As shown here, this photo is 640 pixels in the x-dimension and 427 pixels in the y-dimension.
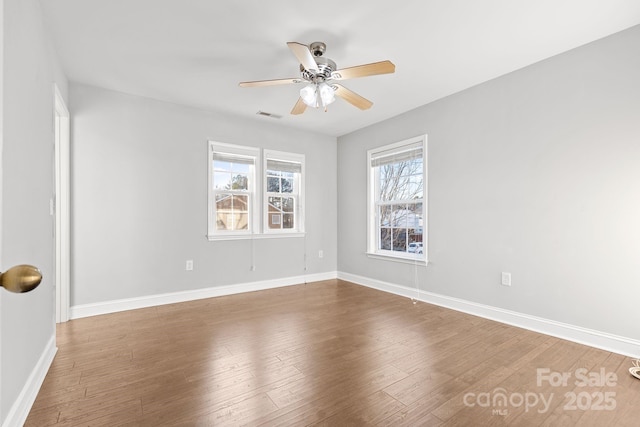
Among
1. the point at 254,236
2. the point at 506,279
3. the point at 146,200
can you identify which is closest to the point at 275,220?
the point at 254,236

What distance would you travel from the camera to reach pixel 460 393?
1.98 meters

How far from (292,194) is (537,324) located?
11.8 ft

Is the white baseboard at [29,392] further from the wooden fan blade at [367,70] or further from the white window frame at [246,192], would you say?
the wooden fan blade at [367,70]

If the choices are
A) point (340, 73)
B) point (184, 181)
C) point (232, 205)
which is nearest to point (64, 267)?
point (184, 181)

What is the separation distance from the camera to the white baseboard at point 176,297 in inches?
138

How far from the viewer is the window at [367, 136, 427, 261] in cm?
422

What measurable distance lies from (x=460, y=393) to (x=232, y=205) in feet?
11.8

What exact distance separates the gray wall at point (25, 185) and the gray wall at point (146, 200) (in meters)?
1.02

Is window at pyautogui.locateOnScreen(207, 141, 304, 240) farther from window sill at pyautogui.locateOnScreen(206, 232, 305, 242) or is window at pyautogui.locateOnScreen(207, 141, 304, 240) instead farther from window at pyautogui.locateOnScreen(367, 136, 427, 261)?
window at pyautogui.locateOnScreen(367, 136, 427, 261)

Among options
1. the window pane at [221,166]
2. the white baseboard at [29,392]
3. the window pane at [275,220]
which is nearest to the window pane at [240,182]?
the window pane at [221,166]

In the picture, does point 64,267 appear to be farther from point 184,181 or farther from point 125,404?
point 125,404

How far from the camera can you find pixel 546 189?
298 centimetres

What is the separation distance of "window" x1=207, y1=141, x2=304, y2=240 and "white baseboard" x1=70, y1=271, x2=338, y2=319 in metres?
0.72

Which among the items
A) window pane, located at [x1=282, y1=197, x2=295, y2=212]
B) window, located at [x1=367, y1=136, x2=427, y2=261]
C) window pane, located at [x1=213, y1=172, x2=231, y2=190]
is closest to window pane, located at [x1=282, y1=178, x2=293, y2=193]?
window pane, located at [x1=282, y1=197, x2=295, y2=212]
